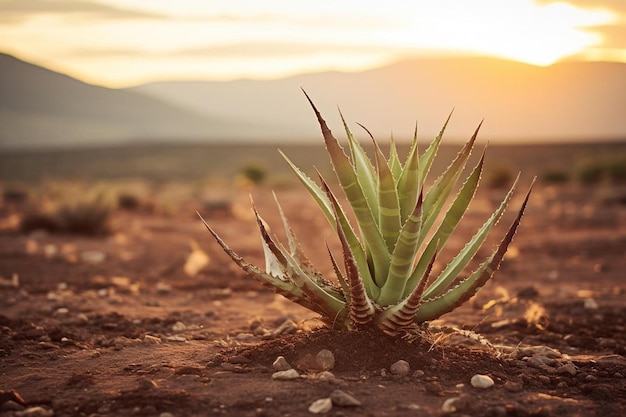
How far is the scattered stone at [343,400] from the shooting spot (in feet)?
9.74

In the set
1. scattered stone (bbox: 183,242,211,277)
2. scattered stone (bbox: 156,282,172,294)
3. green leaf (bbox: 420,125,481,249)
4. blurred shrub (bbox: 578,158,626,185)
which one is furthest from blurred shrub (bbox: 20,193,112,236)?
blurred shrub (bbox: 578,158,626,185)

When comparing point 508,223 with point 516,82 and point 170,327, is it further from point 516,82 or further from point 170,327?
point 516,82

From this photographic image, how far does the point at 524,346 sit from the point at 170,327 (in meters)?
2.36

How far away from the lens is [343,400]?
9.75ft

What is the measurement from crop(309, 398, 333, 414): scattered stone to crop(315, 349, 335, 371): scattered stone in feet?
1.53

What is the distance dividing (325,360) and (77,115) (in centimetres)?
16677

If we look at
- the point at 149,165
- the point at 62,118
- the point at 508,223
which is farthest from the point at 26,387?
the point at 62,118

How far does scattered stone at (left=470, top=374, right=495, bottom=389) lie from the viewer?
327cm

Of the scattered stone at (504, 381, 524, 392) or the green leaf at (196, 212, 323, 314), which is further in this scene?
the green leaf at (196, 212, 323, 314)

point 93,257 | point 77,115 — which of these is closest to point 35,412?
point 93,257

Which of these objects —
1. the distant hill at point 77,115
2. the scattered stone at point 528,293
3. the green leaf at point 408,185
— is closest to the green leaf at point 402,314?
the green leaf at point 408,185

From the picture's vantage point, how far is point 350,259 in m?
3.18

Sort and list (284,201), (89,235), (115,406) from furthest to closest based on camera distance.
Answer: (284,201) < (89,235) < (115,406)

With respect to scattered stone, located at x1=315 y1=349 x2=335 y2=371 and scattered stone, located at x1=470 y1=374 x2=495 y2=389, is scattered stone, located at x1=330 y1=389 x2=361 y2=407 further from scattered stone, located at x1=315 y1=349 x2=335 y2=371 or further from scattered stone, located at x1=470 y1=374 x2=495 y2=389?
scattered stone, located at x1=470 y1=374 x2=495 y2=389
